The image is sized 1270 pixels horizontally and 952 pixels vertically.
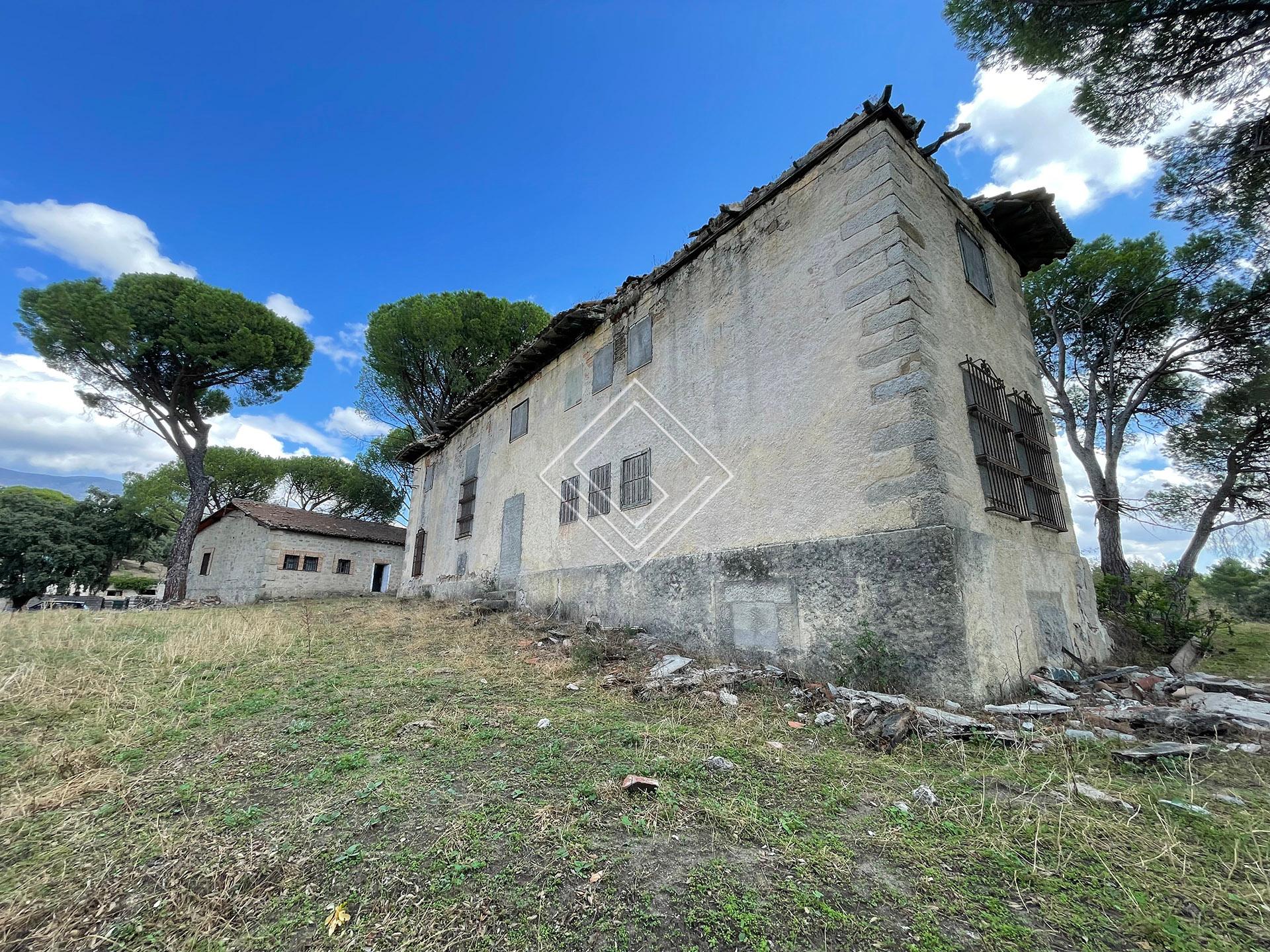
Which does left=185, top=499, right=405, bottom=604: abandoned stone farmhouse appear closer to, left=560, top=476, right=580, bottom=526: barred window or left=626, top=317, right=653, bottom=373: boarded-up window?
left=560, top=476, right=580, bottom=526: barred window

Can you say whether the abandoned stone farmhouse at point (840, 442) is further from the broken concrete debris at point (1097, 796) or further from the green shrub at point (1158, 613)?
the green shrub at point (1158, 613)

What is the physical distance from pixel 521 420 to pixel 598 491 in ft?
12.0

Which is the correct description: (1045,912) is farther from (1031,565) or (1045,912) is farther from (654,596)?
(654,596)

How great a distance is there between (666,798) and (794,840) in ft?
2.07

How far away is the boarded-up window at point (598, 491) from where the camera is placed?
8.25 meters

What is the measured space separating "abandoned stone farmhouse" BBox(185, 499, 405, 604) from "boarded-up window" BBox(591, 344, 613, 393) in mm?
12086

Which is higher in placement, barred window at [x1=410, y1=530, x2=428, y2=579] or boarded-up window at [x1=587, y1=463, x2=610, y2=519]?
boarded-up window at [x1=587, y1=463, x2=610, y2=519]

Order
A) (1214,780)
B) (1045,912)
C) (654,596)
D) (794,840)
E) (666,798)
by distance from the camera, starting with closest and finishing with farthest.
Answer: (1045,912), (794,840), (666,798), (1214,780), (654,596)

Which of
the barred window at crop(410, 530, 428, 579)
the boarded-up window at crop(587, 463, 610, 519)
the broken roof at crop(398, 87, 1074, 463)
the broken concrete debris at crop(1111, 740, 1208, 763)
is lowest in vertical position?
the broken concrete debris at crop(1111, 740, 1208, 763)

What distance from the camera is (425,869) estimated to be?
189 centimetres

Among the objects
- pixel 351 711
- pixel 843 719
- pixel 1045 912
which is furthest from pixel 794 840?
pixel 351 711

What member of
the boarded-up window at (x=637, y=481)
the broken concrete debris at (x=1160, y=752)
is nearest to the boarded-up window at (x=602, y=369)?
the boarded-up window at (x=637, y=481)

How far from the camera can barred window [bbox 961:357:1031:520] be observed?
17.1ft

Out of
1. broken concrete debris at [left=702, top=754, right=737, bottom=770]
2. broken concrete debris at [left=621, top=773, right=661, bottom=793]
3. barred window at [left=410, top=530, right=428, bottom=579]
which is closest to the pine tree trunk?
barred window at [left=410, top=530, right=428, bottom=579]
